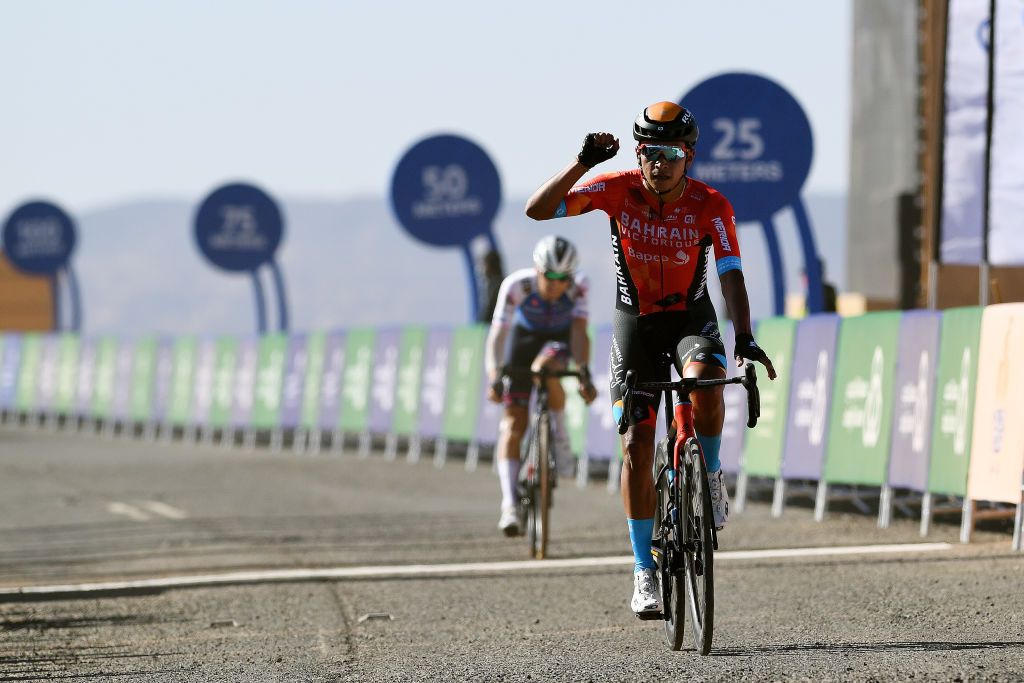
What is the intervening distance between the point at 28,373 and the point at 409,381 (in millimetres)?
18243

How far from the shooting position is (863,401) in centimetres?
1335

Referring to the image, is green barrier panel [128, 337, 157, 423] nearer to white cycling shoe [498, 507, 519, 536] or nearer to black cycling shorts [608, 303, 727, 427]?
white cycling shoe [498, 507, 519, 536]

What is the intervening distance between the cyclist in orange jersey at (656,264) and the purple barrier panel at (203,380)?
72.7ft

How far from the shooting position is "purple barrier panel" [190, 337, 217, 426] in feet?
96.2

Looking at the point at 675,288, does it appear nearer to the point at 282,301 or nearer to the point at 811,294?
the point at 811,294

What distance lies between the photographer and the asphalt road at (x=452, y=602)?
727 centimetres

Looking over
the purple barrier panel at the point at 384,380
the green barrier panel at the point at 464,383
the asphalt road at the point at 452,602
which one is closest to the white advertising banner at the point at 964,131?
the asphalt road at the point at 452,602

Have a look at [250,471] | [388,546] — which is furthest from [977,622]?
[250,471]

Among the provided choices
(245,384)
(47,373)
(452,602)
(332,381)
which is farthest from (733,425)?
(47,373)

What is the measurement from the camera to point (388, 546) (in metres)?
12.9

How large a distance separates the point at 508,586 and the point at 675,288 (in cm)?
302

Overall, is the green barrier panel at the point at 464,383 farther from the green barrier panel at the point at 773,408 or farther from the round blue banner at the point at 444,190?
the green barrier panel at the point at 773,408

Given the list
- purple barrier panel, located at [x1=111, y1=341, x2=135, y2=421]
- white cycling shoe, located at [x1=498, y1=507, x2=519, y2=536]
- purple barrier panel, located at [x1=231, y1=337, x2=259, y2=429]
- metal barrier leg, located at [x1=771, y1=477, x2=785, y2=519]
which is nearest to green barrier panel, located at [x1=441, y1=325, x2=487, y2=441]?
purple barrier panel, located at [x1=231, y1=337, x2=259, y2=429]

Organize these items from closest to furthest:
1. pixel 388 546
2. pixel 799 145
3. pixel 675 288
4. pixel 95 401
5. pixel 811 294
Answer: pixel 675 288
pixel 388 546
pixel 799 145
pixel 811 294
pixel 95 401
